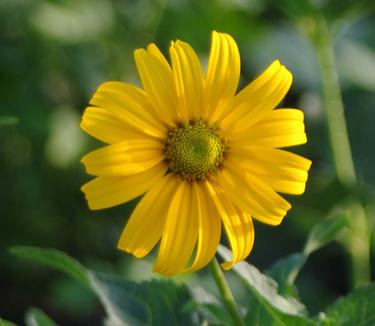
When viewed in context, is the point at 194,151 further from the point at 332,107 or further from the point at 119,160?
the point at 332,107

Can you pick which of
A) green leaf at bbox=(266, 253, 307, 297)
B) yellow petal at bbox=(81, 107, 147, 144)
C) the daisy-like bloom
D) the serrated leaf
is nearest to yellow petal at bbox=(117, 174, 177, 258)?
the daisy-like bloom

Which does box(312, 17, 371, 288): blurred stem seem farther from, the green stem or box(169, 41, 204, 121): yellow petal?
box(169, 41, 204, 121): yellow petal

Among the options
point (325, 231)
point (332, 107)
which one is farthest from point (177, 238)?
point (332, 107)

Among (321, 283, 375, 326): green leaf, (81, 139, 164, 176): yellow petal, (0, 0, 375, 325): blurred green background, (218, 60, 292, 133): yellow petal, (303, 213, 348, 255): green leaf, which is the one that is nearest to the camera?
(81, 139, 164, 176): yellow petal

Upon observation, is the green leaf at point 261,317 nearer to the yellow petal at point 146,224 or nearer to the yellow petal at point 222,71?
the yellow petal at point 146,224

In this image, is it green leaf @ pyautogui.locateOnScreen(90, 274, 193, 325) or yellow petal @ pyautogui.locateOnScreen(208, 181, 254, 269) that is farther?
green leaf @ pyautogui.locateOnScreen(90, 274, 193, 325)

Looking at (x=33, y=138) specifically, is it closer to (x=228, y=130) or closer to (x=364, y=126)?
(x=364, y=126)
